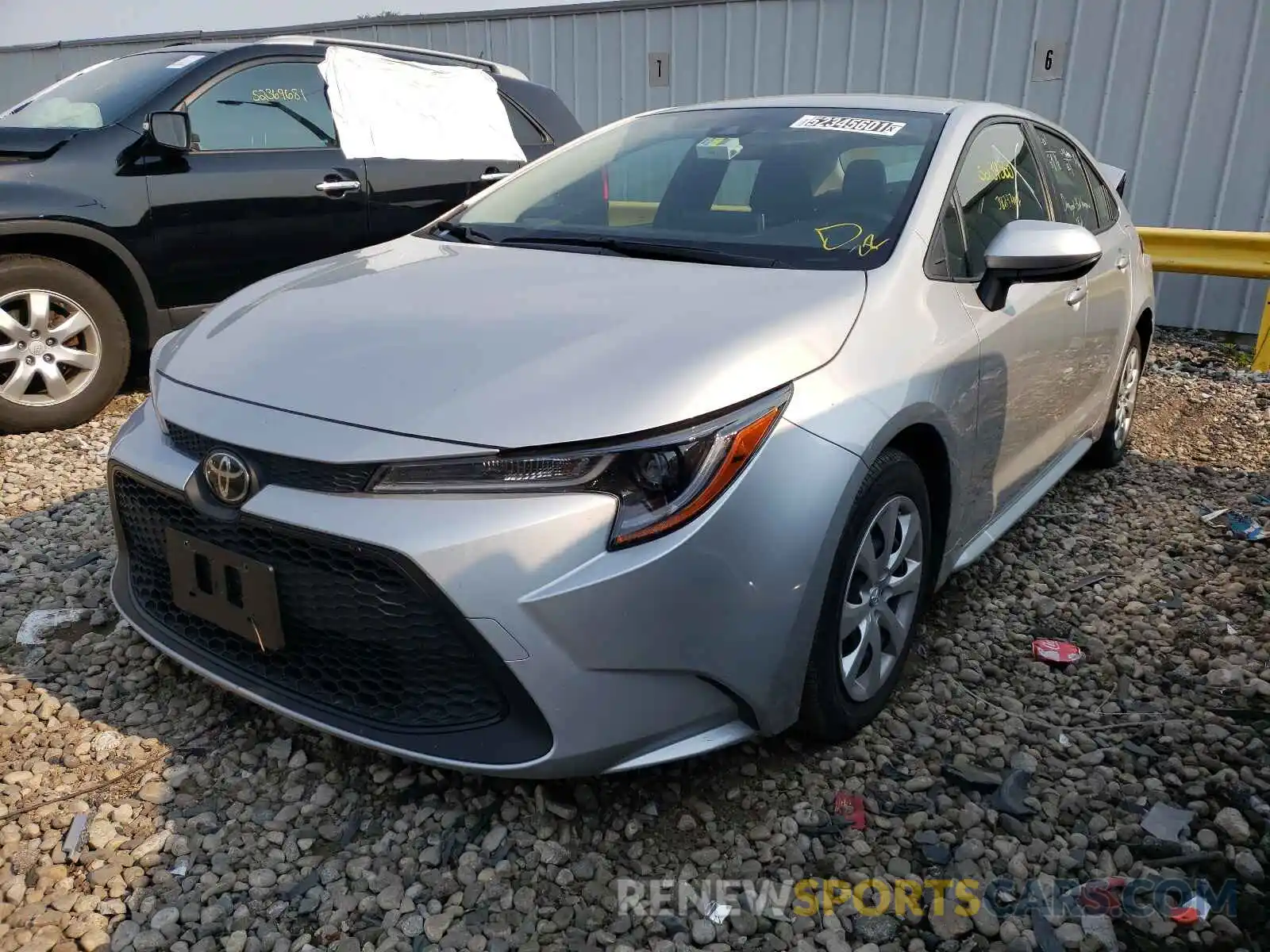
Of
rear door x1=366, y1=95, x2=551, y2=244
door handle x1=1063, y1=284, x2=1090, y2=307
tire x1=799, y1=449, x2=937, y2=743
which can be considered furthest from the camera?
rear door x1=366, y1=95, x2=551, y2=244

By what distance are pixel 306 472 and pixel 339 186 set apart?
3563 mm

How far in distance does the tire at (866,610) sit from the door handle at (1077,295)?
3.80 ft

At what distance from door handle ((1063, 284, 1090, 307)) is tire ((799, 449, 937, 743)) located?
116 cm

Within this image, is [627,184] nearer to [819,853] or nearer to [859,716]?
[859,716]

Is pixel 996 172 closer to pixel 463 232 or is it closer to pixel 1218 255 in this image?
pixel 463 232

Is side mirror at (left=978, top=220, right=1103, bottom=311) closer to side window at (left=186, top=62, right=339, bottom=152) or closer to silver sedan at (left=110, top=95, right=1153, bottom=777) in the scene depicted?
silver sedan at (left=110, top=95, right=1153, bottom=777)

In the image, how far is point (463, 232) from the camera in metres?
3.02

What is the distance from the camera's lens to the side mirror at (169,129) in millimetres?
4320

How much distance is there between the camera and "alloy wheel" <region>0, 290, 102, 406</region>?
13.9ft

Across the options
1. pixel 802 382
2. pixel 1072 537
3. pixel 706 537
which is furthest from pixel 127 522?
pixel 1072 537

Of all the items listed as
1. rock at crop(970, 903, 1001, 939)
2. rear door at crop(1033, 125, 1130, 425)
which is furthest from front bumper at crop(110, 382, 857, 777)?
rear door at crop(1033, 125, 1130, 425)

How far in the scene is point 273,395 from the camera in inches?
78.5

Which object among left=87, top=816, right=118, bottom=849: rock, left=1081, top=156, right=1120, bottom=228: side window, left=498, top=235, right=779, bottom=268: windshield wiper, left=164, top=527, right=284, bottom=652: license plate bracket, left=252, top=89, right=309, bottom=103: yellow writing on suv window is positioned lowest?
left=87, top=816, right=118, bottom=849: rock

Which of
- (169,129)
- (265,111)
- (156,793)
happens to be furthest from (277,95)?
(156,793)
